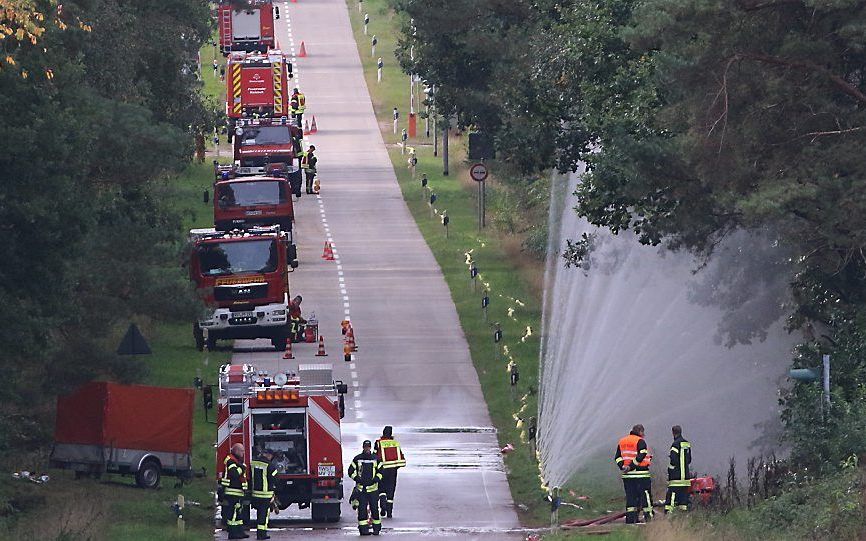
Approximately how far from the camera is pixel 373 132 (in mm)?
74312

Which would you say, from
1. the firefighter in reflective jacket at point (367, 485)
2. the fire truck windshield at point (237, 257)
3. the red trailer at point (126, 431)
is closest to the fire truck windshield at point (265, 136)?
the fire truck windshield at point (237, 257)

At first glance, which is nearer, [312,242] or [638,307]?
[638,307]

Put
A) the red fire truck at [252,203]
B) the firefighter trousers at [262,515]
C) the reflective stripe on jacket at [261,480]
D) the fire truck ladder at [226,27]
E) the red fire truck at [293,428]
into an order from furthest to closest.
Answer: the fire truck ladder at [226,27]
the red fire truck at [252,203]
the red fire truck at [293,428]
the reflective stripe on jacket at [261,480]
the firefighter trousers at [262,515]

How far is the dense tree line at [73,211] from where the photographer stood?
25.8m

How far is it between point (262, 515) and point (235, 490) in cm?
50

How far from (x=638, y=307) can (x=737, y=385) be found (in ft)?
13.4

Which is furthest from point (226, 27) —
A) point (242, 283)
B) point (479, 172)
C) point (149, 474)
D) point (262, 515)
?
point (262, 515)

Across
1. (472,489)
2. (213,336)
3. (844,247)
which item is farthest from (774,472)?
(213,336)

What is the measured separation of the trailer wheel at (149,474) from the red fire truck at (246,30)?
156 ft

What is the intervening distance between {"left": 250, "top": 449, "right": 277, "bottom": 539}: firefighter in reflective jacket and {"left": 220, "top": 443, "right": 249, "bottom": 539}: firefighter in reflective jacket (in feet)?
0.49

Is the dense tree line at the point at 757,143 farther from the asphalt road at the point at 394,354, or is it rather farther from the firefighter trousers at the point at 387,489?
the firefighter trousers at the point at 387,489

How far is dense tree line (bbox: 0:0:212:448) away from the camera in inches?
1014

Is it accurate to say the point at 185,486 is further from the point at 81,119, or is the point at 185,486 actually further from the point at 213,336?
the point at 213,336

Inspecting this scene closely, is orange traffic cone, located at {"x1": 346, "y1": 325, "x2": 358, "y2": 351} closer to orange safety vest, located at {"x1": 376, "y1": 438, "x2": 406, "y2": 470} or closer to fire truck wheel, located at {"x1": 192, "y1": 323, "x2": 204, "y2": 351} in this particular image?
fire truck wheel, located at {"x1": 192, "y1": 323, "x2": 204, "y2": 351}
